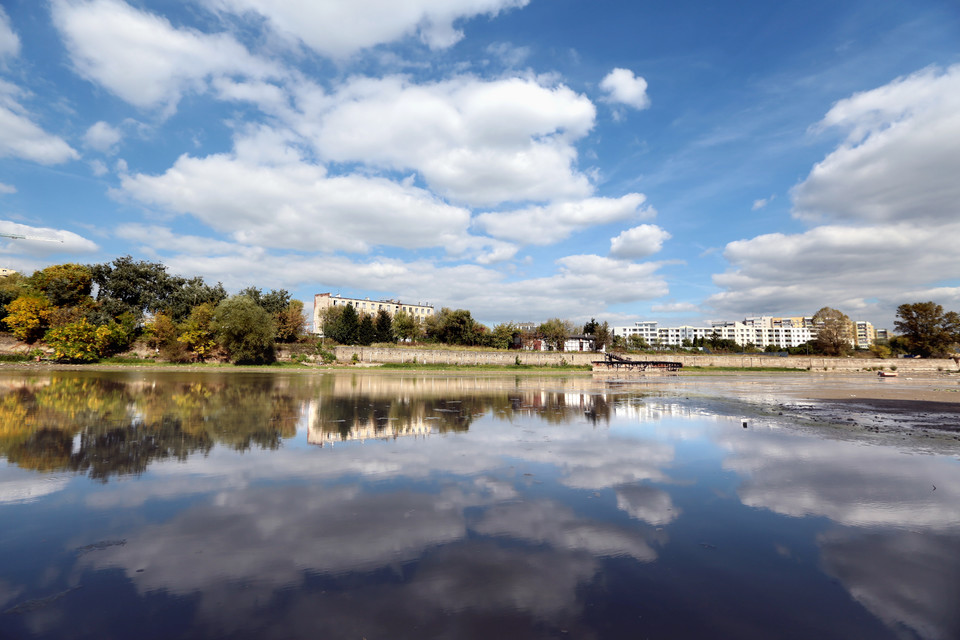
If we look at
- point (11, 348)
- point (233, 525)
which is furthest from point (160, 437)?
point (11, 348)

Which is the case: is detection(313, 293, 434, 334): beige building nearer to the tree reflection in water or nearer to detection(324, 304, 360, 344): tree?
detection(324, 304, 360, 344): tree

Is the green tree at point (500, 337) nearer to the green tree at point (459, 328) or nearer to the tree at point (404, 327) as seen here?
the green tree at point (459, 328)

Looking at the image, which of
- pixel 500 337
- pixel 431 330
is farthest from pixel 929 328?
pixel 431 330

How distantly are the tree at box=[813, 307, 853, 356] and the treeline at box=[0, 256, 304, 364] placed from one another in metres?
112

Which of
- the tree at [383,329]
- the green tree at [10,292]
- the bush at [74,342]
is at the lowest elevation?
the bush at [74,342]

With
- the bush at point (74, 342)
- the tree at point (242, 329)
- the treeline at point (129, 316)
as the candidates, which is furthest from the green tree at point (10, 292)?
the tree at point (242, 329)

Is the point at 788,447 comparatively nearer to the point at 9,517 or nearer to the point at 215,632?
the point at 215,632

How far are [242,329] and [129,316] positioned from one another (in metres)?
17.5

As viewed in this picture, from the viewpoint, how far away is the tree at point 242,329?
53500 mm

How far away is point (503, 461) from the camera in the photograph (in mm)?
10609

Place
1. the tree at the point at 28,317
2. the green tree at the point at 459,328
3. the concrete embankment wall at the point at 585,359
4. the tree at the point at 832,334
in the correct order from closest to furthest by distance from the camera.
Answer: the tree at the point at 28,317 < the concrete embankment wall at the point at 585,359 < the green tree at the point at 459,328 < the tree at the point at 832,334

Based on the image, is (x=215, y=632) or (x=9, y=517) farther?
(x=9, y=517)

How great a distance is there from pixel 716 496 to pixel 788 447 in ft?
20.7

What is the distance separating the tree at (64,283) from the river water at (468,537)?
5989 centimetres
